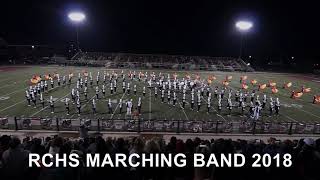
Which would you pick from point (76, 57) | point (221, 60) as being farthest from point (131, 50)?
point (221, 60)

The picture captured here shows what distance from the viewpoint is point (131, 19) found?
60281 millimetres

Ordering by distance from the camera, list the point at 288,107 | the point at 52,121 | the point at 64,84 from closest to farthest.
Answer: the point at 52,121, the point at 288,107, the point at 64,84

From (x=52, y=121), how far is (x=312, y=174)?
11.0m

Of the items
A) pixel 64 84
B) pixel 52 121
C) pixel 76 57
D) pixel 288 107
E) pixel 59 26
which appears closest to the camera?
pixel 52 121

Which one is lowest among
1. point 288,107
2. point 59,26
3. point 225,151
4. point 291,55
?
point 288,107

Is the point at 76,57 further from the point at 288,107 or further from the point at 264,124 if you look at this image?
the point at 264,124

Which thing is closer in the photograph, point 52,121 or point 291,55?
point 52,121

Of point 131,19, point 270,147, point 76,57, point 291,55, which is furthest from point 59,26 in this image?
point 270,147

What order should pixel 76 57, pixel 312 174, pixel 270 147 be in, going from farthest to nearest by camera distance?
pixel 76 57, pixel 270 147, pixel 312 174

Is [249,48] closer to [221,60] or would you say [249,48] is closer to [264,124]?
[221,60]

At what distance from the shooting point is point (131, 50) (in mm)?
60750

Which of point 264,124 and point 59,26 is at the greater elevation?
point 59,26

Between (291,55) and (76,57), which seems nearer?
(76,57)

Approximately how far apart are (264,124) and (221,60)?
145ft
